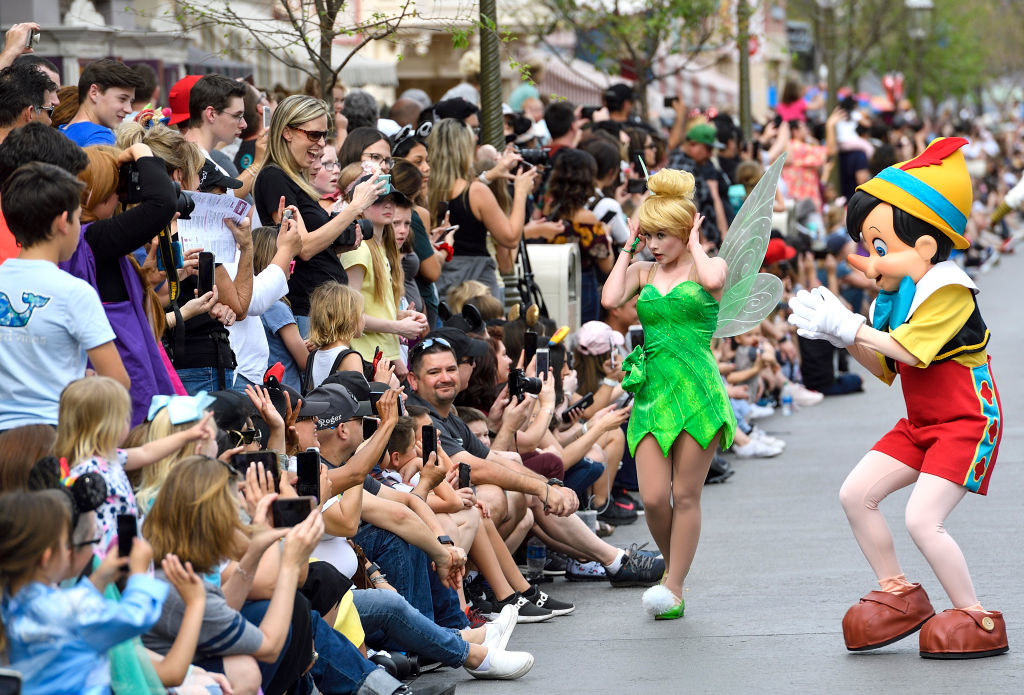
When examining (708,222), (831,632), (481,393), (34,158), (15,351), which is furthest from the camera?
(708,222)

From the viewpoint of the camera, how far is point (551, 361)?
8758 millimetres

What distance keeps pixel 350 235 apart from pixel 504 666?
234cm

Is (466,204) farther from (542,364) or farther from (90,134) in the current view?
(90,134)

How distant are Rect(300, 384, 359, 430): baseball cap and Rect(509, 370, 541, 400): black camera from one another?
158 centimetres

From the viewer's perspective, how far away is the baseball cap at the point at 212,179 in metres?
6.81

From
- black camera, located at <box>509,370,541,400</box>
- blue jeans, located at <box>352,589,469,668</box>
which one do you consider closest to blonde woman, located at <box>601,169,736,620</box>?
black camera, located at <box>509,370,541,400</box>

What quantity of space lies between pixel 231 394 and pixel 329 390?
0.81 m

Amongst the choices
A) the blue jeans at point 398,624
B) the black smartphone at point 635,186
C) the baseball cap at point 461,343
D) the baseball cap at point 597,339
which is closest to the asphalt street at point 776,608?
the blue jeans at point 398,624

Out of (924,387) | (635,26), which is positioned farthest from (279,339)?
(635,26)

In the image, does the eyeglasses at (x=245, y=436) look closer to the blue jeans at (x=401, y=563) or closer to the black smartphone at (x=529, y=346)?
the blue jeans at (x=401, y=563)

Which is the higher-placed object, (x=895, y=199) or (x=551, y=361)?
(x=895, y=199)

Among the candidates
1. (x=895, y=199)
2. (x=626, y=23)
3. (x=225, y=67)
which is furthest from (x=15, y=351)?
(x=626, y=23)

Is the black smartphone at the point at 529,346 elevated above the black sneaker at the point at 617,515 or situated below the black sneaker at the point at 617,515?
above

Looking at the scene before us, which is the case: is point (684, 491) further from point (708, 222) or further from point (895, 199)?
point (708, 222)
